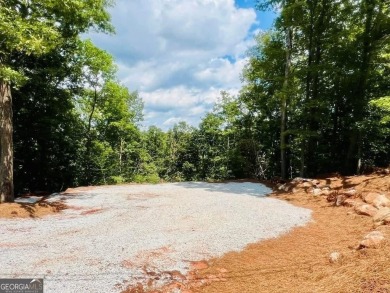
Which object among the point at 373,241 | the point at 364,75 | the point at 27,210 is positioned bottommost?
the point at 373,241

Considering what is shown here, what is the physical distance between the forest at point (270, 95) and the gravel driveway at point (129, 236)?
141 inches

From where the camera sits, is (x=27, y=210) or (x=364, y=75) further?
(x=364, y=75)

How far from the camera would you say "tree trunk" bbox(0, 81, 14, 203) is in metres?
10.1

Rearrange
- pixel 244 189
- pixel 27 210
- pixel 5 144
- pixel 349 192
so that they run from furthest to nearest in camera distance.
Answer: pixel 244 189
pixel 349 192
pixel 5 144
pixel 27 210

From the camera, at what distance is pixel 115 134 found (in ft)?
85.7

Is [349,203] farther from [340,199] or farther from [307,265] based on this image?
[307,265]

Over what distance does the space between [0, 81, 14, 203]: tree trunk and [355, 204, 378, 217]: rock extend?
11.3 m

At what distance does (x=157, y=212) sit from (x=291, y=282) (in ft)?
17.7

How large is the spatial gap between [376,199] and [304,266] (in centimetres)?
496

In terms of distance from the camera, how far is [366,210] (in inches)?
348

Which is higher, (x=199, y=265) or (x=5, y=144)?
(x=5, y=144)

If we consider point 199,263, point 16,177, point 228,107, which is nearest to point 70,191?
point 16,177

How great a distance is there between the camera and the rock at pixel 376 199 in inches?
354

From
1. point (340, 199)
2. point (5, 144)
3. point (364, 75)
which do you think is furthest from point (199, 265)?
point (364, 75)
